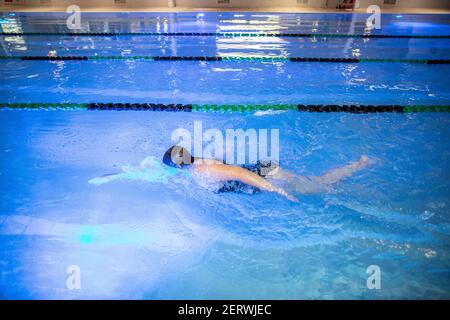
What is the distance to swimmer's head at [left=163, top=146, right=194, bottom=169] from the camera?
3006mm

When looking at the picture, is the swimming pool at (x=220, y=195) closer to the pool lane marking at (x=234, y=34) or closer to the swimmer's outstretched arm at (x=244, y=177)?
the swimmer's outstretched arm at (x=244, y=177)

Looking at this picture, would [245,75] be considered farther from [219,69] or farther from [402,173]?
[402,173]

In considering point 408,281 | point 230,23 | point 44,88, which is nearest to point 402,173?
point 408,281

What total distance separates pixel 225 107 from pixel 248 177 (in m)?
1.92

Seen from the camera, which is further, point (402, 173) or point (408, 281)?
point (402, 173)

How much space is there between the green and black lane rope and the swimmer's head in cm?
160

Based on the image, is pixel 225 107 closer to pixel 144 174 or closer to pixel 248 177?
pixel 144 174

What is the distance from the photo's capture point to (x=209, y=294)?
87.1 inches

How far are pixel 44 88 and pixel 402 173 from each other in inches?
206

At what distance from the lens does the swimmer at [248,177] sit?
2.90 m

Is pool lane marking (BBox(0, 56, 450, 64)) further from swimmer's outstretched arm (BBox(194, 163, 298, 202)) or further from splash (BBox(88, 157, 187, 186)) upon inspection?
swimmer's outstretched arm (BBox(194, 163, 298, 202))

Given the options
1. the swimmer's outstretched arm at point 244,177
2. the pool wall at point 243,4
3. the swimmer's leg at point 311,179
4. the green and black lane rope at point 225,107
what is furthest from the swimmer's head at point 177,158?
the pool wall at point 243,4

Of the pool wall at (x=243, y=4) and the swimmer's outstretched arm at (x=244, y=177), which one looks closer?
the swimmer's outstretched arm at (x=244, y=177)

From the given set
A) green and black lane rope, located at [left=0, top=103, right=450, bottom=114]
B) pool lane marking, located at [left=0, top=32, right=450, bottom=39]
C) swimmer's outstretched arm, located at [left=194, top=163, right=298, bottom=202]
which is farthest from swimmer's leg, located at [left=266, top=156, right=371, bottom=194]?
pool lane marking, located at [left=0, top=32, right=450, bottom=39]
